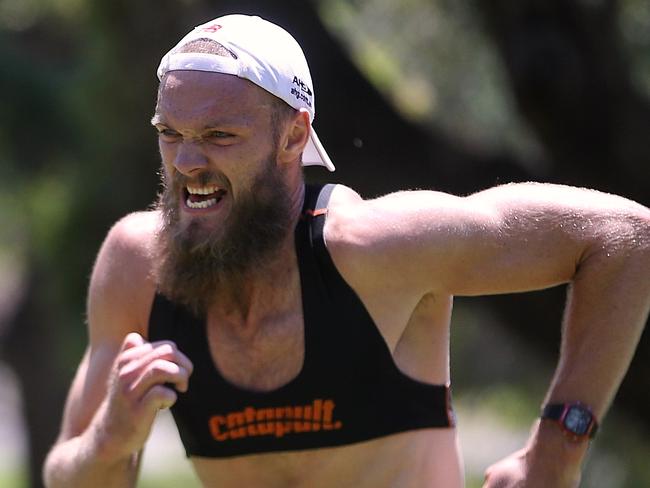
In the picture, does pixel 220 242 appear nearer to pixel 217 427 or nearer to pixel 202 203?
pixel 202 203

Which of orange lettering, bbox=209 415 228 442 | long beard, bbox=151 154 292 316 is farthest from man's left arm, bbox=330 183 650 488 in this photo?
orange lettering, bbox=209 415 228 442

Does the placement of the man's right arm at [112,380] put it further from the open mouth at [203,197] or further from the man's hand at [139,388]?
the open mouth at [203,197]

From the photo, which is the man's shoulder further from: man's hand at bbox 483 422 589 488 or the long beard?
man's hand at bbox 483 422 589 488

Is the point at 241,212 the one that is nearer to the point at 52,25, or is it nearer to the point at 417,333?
the point at 417,333

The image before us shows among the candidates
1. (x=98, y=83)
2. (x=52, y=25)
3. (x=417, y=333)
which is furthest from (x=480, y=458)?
(x=417, y=333)

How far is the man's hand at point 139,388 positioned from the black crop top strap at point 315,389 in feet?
0.92

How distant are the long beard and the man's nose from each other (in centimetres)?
5

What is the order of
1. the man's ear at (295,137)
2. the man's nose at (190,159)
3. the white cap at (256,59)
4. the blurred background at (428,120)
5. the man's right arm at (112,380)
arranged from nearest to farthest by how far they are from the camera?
the man's right arm at (112,380), the man's nose at (190,159), the white cap at (256,59), the man's ear at (295,137), the blurred background at (428,120)

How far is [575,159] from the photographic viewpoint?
8445 mm

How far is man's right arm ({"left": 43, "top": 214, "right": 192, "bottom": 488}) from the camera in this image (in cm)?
323

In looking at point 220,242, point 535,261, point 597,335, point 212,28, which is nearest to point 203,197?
point 220,242

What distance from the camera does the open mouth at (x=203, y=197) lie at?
3477 millimetres

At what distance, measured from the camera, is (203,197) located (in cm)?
349

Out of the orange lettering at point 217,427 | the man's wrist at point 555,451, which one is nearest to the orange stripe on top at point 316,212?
the orange lettering at point 217,427
